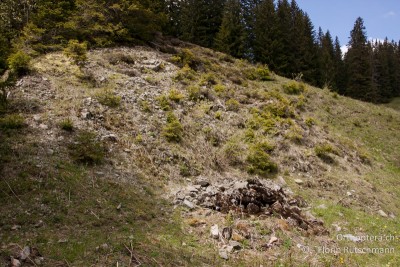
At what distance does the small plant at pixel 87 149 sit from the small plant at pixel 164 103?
181 inches

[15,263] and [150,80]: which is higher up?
[150,80]

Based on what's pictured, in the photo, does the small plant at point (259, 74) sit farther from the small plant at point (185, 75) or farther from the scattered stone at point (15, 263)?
the scattered stone at point (15, 263)

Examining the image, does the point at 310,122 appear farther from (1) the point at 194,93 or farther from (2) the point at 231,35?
(2) the point at 231,35

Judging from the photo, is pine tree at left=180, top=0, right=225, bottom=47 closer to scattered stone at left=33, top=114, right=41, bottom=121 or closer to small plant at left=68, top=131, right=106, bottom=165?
scattered stone at left=33, top=114, right=41, bottom=121

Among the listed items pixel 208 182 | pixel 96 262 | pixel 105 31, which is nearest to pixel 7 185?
pixel 96 262

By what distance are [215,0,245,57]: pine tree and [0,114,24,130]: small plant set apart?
83.0 ft

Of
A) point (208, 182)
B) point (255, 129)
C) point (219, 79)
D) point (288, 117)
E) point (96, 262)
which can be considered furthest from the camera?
point (219, 79)

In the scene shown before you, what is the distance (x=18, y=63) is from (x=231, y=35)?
24695mm

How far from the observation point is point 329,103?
2628 centimetres

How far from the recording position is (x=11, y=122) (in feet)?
40.6

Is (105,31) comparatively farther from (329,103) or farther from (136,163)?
(329,103)

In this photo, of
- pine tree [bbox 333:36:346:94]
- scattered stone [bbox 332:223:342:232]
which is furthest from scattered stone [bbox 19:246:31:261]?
pine tree [bbox 333:36:346:94]

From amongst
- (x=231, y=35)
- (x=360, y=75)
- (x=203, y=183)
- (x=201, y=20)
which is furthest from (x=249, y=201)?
(x=360, y=75)

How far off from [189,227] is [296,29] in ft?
124
